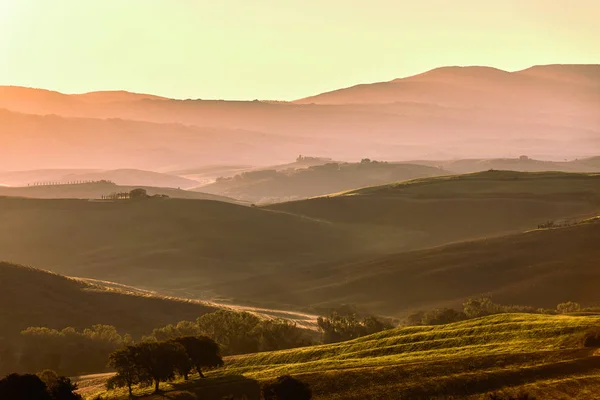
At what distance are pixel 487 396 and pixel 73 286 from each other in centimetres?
10254

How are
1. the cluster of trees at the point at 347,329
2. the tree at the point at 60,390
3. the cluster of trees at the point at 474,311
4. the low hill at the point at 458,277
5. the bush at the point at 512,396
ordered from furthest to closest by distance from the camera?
the low hill at the point at 458,277 < the cluster of trees at the point at 474,311 < the cluster of trees at the point at 347,329 < the tree at the point at 60,390 < the bush at the point at 512,396

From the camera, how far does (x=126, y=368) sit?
6900 cm

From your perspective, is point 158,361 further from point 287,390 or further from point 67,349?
point 67,349

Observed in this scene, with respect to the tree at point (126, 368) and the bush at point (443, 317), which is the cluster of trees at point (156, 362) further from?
the bush at point (443, 317)

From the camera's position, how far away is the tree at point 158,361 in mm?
67562

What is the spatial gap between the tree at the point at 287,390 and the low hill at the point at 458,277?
83376 mm

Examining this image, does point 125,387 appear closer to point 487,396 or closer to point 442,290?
point 487,396

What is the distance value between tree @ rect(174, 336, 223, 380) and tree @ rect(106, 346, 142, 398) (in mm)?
4212

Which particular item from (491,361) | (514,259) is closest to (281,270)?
(514,259)

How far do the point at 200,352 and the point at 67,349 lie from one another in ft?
141

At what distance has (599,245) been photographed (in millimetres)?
164625

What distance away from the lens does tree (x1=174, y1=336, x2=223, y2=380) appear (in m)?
71.7

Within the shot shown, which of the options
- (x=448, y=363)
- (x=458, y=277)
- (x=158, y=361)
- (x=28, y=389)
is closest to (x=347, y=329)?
(x=158, y=361)

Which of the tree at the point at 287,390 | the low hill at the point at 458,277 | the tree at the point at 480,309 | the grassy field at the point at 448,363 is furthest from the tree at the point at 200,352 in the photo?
the low hill at the point at 458,277
